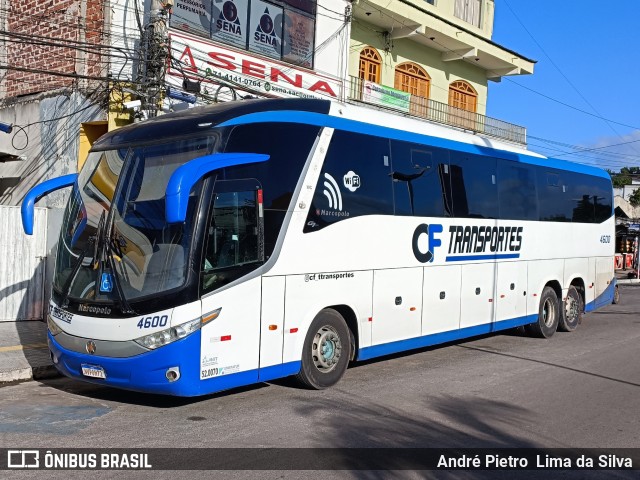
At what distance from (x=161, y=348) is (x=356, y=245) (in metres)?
3.17

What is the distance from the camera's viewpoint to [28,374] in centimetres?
939

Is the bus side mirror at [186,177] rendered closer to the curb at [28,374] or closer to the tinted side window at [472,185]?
the curb at [28,374]

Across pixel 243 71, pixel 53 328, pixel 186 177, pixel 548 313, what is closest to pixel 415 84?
pixel 243 71

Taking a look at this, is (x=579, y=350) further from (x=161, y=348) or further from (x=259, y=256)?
(x=161, y=348)

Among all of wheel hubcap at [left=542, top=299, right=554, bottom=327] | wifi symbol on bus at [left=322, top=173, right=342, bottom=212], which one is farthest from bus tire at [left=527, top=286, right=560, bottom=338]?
wifi symbol on bus at [left=322, top=173, right=342, bottom=212]

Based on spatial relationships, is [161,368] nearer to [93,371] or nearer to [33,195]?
[93,371]

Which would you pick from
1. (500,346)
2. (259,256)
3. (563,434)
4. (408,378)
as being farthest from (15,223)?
(563,434)

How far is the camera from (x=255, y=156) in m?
7.68

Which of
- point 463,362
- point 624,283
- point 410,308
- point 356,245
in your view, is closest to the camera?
point 356,245

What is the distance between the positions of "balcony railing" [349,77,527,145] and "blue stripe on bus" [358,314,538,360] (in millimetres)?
10758

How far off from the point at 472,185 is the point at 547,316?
410 cm

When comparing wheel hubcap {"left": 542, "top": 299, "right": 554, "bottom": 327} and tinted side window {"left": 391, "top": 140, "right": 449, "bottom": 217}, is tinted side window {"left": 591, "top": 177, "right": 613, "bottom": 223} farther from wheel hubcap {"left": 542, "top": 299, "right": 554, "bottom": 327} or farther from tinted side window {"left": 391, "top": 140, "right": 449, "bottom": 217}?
tinted side window {"left": 391, "top": 140, "right": 449, "bottom": 217}

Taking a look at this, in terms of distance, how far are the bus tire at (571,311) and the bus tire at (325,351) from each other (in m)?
7.24

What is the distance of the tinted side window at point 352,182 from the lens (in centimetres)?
870
